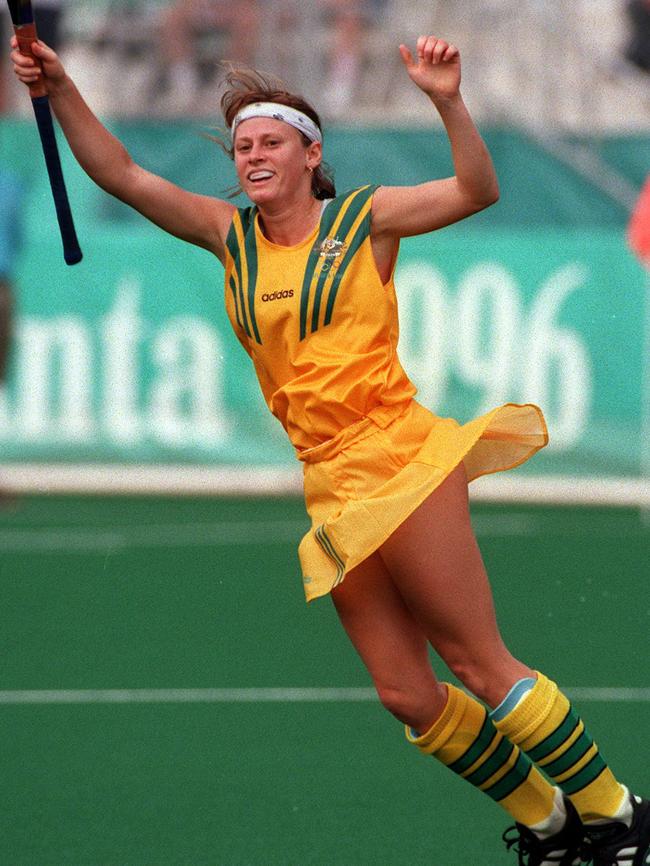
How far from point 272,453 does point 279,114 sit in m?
7.61

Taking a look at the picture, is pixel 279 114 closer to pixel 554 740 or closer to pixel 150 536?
pixel 554 740

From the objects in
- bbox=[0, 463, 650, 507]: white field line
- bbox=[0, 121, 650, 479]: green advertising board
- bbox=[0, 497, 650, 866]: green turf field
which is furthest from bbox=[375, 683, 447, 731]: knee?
bbox=[0, 463, 650, 507]: white field line

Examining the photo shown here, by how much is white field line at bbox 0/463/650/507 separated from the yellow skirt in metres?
7.38

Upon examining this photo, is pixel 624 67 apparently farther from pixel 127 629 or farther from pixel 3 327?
pixel 127 629

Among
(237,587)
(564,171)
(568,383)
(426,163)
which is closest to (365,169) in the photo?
(426,163)

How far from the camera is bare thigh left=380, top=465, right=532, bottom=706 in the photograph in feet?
14.7

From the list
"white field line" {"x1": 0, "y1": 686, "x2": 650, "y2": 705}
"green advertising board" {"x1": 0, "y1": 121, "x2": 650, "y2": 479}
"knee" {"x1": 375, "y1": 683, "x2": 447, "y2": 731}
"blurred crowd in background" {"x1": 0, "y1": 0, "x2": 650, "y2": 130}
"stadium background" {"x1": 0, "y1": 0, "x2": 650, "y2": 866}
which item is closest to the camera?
"knee" {"x1": 375, "y1": 683, "x2": 447, "y2": 731}

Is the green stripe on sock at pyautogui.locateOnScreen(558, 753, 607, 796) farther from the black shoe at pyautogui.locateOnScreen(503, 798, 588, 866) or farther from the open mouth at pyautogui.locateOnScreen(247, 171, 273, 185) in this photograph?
the open mouth at pyautogui.locateOnScreen(247, 171, 273, 185)

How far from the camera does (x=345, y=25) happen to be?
14625 mm

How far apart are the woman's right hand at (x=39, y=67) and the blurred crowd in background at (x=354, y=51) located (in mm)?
9214

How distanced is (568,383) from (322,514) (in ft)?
24.2

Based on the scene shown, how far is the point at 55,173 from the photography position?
483 cm

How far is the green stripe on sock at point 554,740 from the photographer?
14.8 feet

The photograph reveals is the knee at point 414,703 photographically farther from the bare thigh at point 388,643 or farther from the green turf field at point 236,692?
the green turf field at point 236,692
